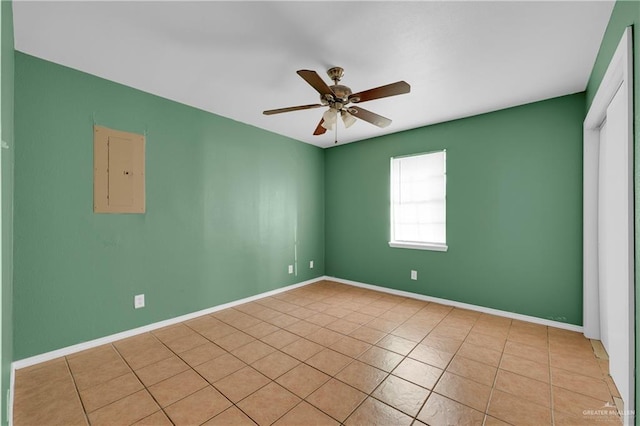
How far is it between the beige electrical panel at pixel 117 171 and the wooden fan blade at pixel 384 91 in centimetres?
231

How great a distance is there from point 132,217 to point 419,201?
3.77 m

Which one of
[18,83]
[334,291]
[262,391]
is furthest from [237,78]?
[334,291]

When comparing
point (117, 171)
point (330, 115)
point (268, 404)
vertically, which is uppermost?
point (330, 115)

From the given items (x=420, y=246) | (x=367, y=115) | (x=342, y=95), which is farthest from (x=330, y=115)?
(x=420, y=246)

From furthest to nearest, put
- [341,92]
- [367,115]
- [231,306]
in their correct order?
1. [231,306]
2. [367,115]
3. [341,92]

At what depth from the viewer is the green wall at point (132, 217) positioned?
7.47 feet

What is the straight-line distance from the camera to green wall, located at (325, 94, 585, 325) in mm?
2979

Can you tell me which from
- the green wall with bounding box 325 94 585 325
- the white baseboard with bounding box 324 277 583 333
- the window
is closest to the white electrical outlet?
the white baseboard with bounding box 324 277 583 333

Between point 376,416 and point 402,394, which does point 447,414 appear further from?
point 376,416

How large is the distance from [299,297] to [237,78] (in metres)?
3.06

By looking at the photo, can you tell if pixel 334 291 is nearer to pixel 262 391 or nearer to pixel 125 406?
pixel 262 391

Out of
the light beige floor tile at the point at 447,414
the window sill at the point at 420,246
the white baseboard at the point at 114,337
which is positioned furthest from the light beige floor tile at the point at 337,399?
the window sill at the point at 420,246

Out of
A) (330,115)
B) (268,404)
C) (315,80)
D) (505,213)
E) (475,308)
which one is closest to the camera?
(268,404)

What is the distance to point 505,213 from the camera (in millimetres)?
3346
